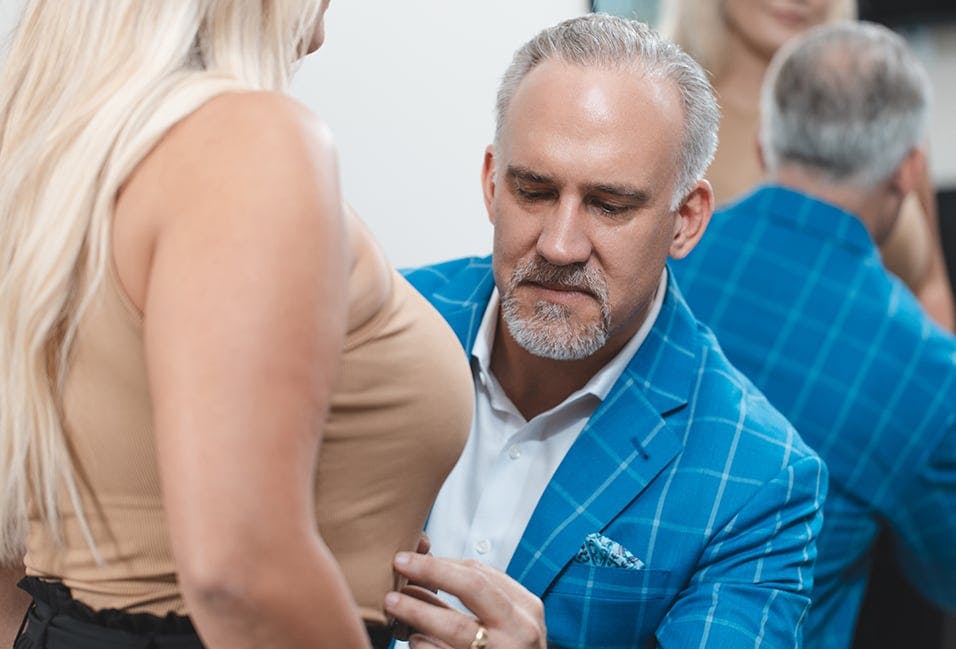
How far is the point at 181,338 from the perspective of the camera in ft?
2.44

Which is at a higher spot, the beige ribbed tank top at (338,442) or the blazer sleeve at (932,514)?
the beige ribbed tank top at (338,442)

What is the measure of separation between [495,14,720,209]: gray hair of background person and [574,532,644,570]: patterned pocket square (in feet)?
1.25

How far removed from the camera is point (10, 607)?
116cm

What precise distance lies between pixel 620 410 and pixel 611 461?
7 centimetres

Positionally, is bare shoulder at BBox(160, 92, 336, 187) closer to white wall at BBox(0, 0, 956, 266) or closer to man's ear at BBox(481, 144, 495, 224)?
man's ear at BBox(481, 144, 495, 224)

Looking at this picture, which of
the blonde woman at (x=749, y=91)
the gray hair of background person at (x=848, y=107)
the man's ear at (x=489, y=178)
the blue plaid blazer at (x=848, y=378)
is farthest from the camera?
the blonde woman at (x=749, y=91)

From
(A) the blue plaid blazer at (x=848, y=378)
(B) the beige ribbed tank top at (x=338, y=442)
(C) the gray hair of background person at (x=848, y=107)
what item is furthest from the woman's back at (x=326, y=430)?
(C) the gray hair of background person at (x=848, y=107)

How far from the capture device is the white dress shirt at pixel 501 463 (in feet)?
4.73

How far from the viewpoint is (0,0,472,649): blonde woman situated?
75 centimetres

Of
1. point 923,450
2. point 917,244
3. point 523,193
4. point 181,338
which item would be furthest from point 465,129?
point 181,338

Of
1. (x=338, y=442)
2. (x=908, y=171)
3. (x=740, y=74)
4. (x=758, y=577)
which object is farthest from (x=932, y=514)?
(x=338, y=442)

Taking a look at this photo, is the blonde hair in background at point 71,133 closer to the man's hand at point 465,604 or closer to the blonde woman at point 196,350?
the blonde woman at point 196,350

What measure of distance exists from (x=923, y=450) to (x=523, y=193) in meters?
0.83

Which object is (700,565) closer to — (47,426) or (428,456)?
(428,456)
